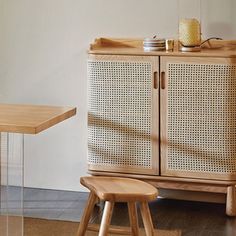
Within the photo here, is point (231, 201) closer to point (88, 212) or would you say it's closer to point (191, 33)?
point (191, 33)

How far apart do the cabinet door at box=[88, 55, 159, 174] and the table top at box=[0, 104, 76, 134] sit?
83cm

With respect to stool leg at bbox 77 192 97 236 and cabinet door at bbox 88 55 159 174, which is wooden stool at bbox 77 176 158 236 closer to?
stool leg at bbox 77 192 97 236

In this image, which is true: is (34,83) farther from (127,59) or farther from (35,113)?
(35,113)

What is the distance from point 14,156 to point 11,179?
13cm

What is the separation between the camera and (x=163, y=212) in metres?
3.87

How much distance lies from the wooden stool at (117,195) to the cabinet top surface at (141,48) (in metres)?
1.08

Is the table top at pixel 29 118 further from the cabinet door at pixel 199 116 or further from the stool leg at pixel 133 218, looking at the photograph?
the cabinet door at pixel 199 116

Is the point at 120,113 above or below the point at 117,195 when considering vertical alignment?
above

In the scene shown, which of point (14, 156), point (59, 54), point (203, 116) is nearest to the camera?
point (14, 156)

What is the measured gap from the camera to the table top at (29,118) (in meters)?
2.58

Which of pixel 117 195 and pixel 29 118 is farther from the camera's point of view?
pixel 29 118

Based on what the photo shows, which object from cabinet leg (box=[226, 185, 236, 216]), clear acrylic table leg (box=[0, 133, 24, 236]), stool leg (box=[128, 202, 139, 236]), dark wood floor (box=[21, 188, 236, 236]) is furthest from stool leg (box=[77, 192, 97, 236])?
A: cabinet leg (box=[226, 185, 236, 216])

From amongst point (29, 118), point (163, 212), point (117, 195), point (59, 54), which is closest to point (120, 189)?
point (117, 195)

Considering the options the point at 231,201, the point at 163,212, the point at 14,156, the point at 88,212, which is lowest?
the point at 163,212
